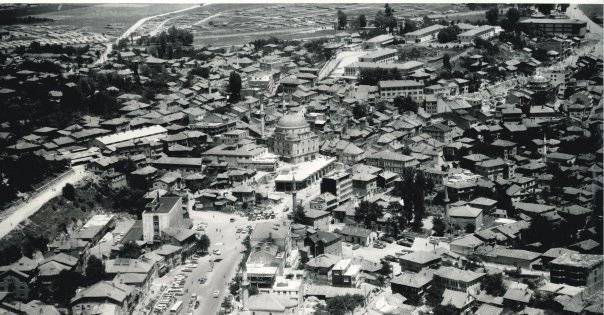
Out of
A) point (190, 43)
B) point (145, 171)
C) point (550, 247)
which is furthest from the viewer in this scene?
point (190, 43)

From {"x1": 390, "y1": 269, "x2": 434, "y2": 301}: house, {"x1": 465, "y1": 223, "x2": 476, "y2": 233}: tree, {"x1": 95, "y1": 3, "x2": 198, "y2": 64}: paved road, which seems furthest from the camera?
{"x1": 95, "y1": 3, "x2": 198, "y2": 64}: paved road

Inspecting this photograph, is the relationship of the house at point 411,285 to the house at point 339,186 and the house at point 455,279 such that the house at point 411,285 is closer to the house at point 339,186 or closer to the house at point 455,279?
the house at point 455,279

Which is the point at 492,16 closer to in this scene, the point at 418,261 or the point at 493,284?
the point at 418,261

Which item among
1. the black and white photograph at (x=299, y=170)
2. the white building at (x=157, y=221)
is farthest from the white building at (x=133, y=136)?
the white building at (x=157, y=221)

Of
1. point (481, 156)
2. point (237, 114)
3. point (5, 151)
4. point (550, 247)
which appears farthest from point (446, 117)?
point (5, 151)

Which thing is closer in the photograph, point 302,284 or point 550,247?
point 302,284

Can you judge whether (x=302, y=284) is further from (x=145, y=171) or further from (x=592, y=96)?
(x=592, y=96)

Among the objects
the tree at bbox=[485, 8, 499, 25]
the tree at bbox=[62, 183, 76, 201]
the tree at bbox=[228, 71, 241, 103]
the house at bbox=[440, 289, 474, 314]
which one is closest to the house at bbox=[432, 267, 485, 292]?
the house at bbox=[440, 289, 474, 314]

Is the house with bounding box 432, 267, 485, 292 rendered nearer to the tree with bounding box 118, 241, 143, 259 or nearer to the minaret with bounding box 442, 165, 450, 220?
the minaret with bounding box 442, 165, 450, 220
